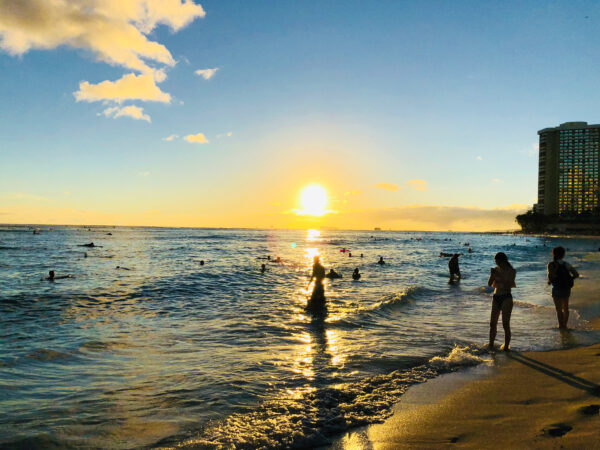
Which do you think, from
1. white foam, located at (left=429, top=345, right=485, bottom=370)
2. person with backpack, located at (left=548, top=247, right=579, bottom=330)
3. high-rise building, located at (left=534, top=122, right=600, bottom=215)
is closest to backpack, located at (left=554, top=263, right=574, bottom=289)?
person with backpack, located at (left=548, top=247, right=579, bottom=330)

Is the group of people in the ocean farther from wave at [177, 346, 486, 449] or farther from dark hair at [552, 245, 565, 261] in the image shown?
wave at [177, 346, 486, 449]

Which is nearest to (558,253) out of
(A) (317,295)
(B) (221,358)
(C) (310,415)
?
(A) (317,295)

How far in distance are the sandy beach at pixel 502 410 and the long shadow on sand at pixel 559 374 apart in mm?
13

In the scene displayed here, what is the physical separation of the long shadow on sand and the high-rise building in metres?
209

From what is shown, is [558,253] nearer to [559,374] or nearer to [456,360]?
[559,374]

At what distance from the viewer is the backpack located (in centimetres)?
982

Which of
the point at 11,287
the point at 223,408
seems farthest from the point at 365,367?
the point at 11,287

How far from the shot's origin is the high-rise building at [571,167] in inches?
6973

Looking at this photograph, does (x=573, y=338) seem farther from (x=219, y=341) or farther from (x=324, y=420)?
(x=219, y=341)

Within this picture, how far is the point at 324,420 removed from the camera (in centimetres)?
523

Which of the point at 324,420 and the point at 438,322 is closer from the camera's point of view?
the point at 324,420

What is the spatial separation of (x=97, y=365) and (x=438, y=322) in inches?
405

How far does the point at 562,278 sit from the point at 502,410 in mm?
6526

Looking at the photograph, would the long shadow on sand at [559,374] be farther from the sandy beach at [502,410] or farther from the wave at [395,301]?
the wave at [395,301]
